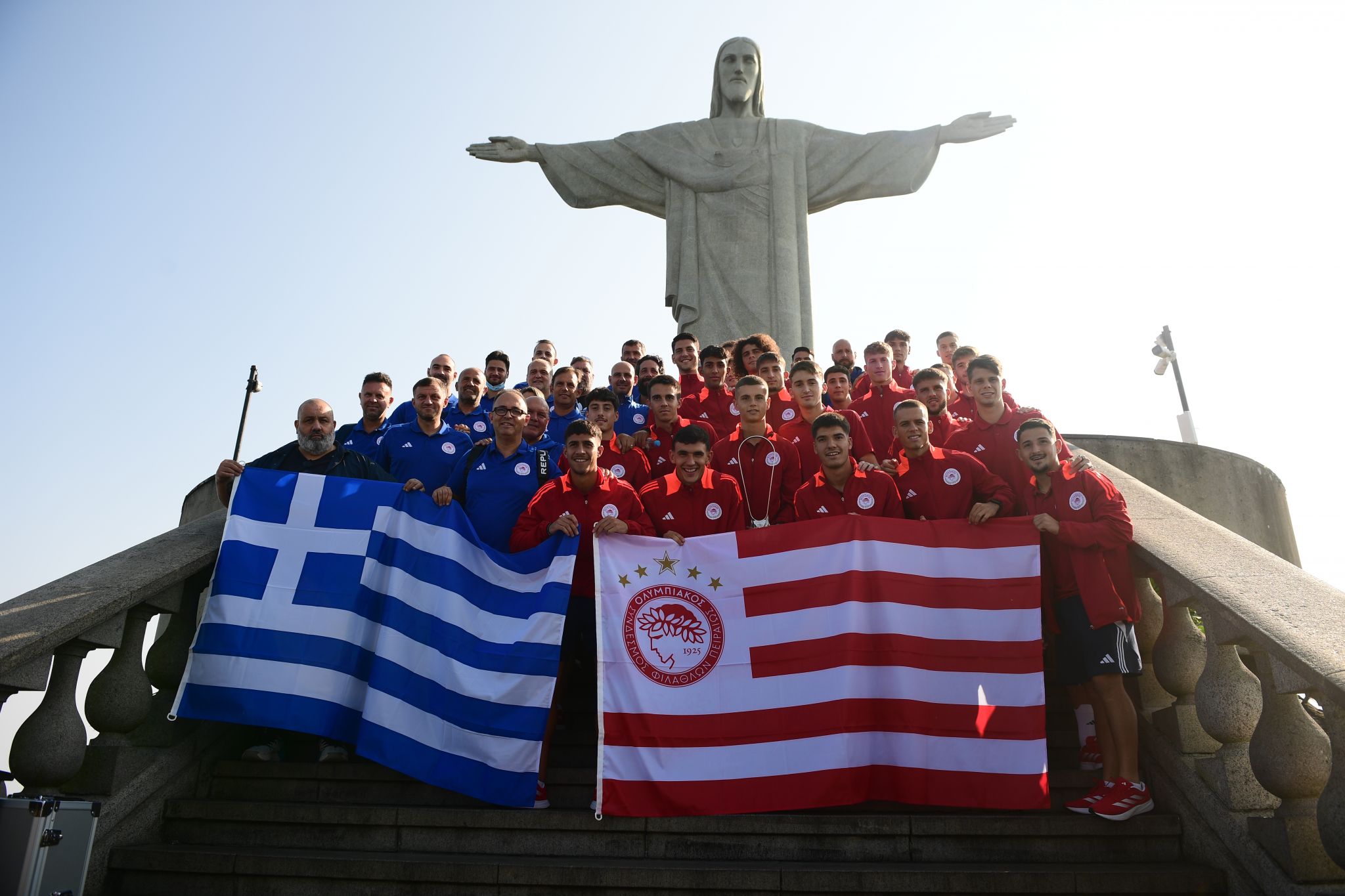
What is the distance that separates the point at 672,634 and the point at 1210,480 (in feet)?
27.8

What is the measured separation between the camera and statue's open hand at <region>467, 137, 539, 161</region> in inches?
586

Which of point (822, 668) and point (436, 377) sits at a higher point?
point (436, 377)

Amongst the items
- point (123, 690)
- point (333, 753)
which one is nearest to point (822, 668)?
point (333, 753)

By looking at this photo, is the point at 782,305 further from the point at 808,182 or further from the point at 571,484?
the point at 571,484

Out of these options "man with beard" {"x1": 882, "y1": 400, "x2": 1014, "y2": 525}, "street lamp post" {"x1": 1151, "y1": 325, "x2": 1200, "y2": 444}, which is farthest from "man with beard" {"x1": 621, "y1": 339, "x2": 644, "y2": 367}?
"street lamp post" {"x1": 1151, "y1": 325, "x2": 1200, "y2": 444}

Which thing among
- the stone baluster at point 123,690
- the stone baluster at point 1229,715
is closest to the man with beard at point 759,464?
the stone baluster at point 1229,715

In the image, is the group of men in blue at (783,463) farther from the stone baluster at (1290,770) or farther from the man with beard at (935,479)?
the stone baluster at (1290,770)

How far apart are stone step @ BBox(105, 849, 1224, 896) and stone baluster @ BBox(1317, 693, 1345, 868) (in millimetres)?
825

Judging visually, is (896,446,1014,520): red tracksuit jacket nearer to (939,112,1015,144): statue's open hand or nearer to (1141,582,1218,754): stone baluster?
(1141,582,1218,754): stone baluster

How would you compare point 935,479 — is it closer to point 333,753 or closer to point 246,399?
point 333,753

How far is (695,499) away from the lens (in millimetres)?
7039

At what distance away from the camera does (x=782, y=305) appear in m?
14.4

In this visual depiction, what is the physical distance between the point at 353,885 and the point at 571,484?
9.39 feet

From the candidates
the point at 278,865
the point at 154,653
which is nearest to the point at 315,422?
the point at 154,653
